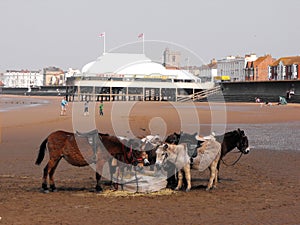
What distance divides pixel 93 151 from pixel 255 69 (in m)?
143

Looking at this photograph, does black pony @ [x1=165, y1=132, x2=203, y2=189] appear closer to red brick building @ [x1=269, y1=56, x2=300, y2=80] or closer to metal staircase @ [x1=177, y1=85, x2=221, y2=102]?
metal staircase @ [x1=177, y1=85, x2=221, y2=102]

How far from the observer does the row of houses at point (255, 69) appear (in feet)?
424

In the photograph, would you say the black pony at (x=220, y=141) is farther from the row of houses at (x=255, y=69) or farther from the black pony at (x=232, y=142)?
the row of houses at (x=255, y=69)

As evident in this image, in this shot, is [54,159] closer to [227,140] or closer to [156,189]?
[156,189]

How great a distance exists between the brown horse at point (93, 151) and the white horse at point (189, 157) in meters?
0.69

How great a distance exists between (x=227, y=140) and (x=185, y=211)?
361 centimetres

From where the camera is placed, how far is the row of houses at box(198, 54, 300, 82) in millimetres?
129250

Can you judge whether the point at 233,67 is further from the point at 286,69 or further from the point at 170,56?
the point at 170,56

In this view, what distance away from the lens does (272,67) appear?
5561 inches

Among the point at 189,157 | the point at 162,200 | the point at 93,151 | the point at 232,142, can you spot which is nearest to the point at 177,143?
the point at 189,157

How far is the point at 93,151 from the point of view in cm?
1147

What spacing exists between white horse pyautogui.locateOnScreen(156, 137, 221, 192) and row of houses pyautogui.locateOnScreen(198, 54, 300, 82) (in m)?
93.2

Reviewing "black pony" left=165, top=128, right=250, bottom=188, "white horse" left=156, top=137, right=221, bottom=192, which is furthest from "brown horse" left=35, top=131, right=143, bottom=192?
"black pony" left=165, top=128, right=250, bottom=188

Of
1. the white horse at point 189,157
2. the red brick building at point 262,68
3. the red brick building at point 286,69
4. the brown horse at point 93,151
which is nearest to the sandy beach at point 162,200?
the white horse at point 189,157
